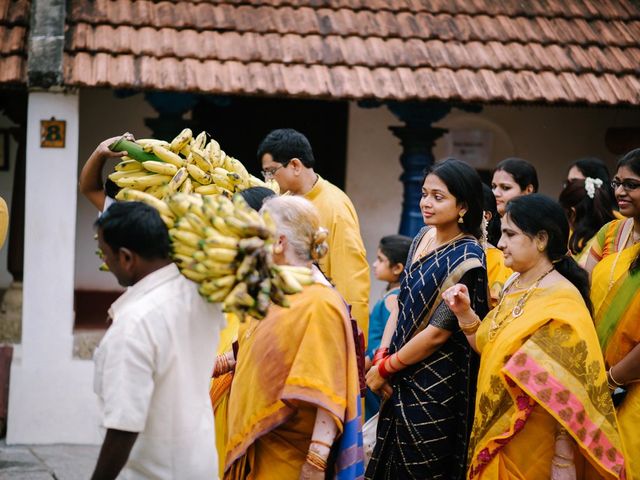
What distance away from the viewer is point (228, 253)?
9.46 ft

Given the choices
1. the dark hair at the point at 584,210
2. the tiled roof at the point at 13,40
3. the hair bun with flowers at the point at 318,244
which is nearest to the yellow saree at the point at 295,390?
the hair bun with flowers at the point at 318,244

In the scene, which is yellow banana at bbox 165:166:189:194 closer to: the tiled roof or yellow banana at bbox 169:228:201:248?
yellow banana at bbox 169:228:201:248

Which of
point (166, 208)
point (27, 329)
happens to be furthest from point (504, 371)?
point (27, 329)

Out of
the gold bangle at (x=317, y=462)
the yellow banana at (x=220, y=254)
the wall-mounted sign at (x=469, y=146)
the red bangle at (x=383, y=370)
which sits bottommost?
the gold bangle at (x=317, y=462)

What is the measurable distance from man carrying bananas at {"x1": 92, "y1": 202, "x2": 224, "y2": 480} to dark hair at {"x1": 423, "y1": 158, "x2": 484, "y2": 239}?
5.33 ft

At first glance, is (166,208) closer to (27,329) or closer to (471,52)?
(27,329)

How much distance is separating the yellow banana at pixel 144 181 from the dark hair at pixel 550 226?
1418mm

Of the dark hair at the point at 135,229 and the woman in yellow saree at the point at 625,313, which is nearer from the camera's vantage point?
the dark hair at the point at 135,229

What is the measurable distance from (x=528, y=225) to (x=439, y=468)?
43.7 inches

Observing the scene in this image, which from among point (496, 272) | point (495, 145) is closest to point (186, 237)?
point (496, 272)

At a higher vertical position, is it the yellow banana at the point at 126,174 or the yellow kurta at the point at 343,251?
the yellow banana at the point at 126,174

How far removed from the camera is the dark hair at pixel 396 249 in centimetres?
633

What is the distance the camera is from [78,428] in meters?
7.46

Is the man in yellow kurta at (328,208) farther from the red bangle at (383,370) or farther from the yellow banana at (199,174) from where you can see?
the yellow banana at (199,174)
